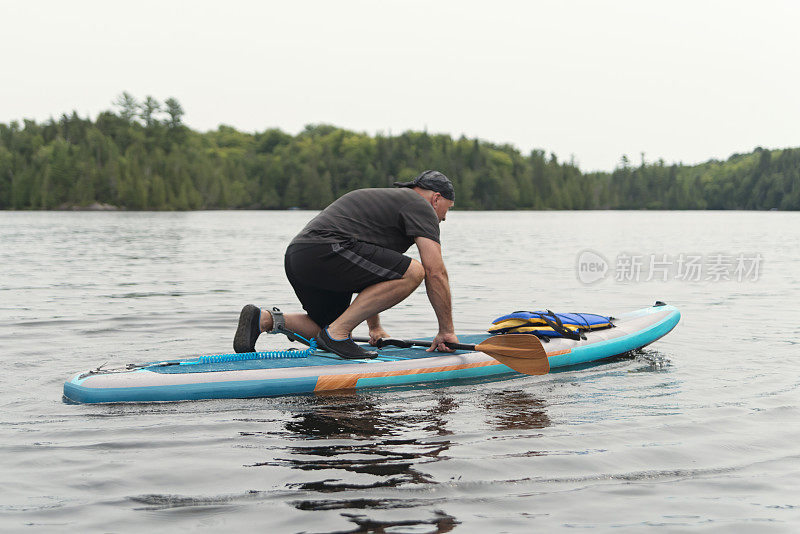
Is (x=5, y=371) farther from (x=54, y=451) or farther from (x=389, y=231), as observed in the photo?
(x=389, y=231)

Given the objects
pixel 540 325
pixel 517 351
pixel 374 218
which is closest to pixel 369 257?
pixel 374 218

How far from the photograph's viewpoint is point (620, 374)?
7.61 metres

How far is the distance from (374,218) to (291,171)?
15020cm

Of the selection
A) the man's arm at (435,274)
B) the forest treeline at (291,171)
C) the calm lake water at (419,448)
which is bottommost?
the calm lake water at (419,448)

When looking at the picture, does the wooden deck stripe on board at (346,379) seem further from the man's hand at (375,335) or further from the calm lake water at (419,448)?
the man's hand at (375,335)

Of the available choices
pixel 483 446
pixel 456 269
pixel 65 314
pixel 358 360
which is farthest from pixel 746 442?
pixel 456 269

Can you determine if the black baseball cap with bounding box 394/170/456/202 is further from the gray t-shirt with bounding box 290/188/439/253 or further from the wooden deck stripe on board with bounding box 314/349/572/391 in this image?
the wooden deck stripe on board with bounding box 314/349/572/391

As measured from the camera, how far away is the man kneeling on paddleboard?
6707 millimetres

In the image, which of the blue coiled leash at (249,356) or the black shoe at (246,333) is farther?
the black shoe at (246,333)

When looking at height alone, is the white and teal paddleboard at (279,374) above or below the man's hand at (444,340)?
below

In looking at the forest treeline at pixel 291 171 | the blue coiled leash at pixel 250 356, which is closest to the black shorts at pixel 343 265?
the blue coiled leash at pixel 250 356

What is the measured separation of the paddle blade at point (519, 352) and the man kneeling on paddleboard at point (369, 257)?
425 millimetres

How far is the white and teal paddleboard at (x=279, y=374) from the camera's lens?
611 centimetres

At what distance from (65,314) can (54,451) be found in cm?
735
